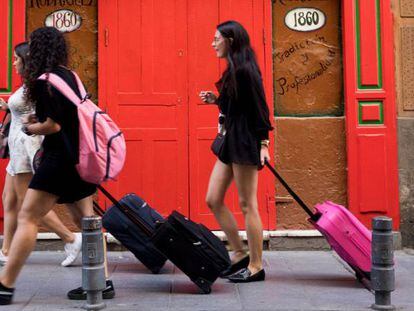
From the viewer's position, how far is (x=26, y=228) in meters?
4.41

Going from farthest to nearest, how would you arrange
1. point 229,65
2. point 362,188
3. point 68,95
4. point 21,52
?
point 362,188
point 21,52
point 229,65
point 68,95

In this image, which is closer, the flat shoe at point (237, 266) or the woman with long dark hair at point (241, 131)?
the woman with long dark hair at point (241, 131)

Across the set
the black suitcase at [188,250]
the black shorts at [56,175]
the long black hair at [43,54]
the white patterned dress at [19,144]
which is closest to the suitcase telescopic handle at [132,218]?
the black suitcase at [188,250]

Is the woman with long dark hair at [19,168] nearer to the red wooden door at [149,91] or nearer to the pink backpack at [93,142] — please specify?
the red wooden door at [149,91]

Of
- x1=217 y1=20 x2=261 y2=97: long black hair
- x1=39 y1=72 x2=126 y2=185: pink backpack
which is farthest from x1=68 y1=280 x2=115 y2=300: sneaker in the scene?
x1=217 y1=20 x2=261 y2=97: long black hair

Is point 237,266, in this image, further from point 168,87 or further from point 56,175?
point 168,87

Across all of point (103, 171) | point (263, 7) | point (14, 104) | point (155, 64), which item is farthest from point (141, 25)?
point (103, 171)

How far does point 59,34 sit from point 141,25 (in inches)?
94.0

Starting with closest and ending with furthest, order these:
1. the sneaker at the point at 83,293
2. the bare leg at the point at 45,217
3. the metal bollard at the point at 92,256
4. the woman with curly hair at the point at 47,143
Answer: the metal bollard at the point at 92,256
the woman with curly hair at the point at 47,143
the sneaker at the point at 83,293
the bare leg at the point at 45,217

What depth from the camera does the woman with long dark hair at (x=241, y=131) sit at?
497cm

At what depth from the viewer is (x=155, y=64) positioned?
685cm

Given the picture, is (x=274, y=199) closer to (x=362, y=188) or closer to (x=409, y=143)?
(x=362, y=188)

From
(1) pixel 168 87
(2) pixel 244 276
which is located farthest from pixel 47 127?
(1) pixel 168 87

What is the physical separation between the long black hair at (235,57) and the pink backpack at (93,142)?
1078 millimetres
